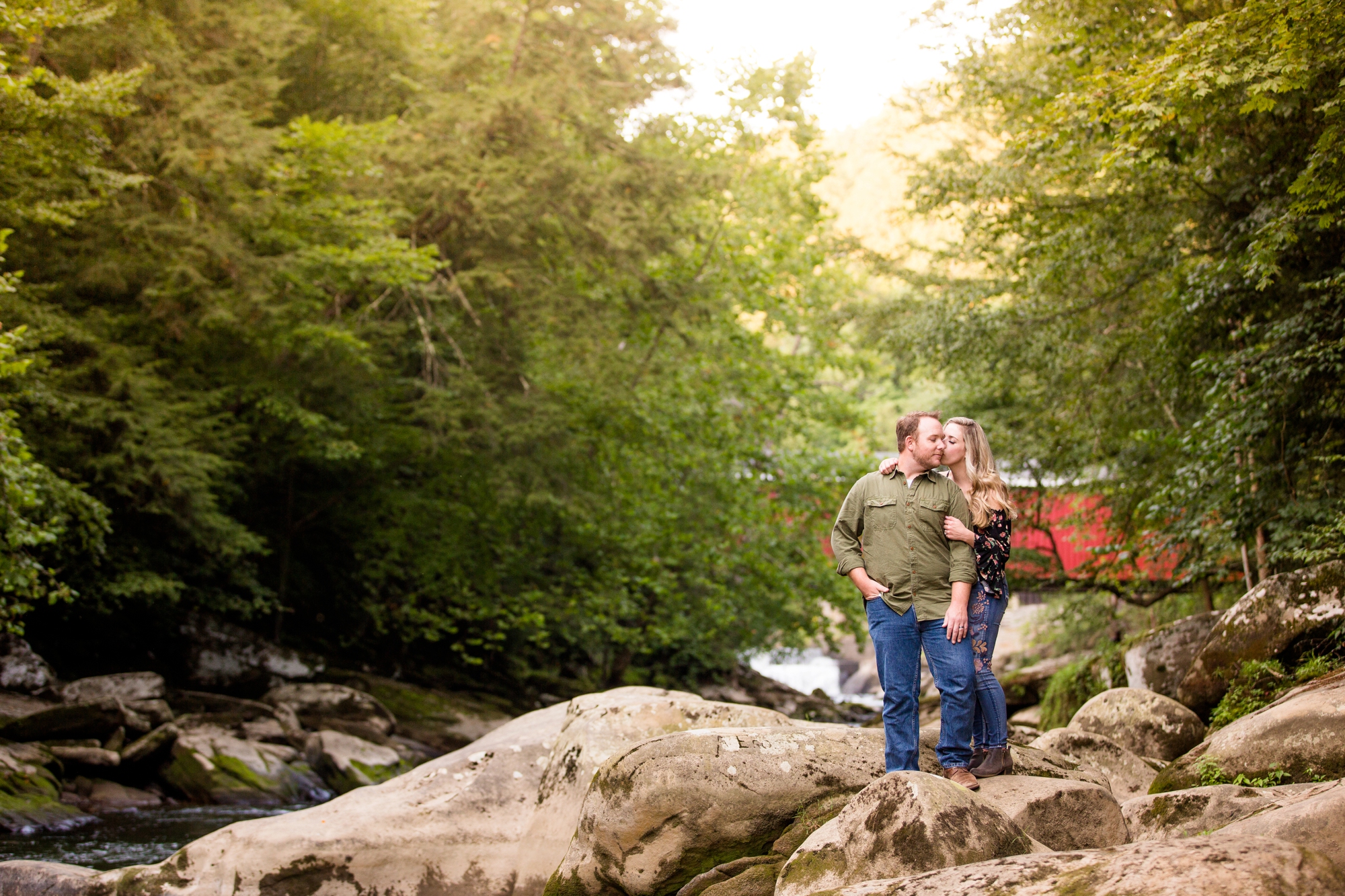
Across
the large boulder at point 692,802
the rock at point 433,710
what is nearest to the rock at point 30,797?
the rock at point 433,710

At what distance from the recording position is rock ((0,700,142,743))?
9352 mm

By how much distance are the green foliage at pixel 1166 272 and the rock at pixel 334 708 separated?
8.52 metres

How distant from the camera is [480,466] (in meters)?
14.6

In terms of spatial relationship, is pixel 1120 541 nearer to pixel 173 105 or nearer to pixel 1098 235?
pixel 1098 235

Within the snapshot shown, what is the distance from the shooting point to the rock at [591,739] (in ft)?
18.6

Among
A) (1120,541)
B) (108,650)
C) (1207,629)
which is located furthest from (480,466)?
(1207,629)

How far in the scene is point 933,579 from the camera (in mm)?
4211

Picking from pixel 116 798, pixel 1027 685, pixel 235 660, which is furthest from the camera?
pixel 235 660

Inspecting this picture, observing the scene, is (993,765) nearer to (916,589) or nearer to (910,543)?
(916,589)

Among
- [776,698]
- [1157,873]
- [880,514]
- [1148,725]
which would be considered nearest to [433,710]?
[776,698]

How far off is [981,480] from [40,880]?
547 cm

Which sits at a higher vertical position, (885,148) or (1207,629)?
(885,148)

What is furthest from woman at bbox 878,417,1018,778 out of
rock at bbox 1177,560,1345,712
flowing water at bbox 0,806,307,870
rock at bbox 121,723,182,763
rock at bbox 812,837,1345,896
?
rock at bbox 121,723,182,763

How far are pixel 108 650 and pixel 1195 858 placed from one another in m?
13.9
